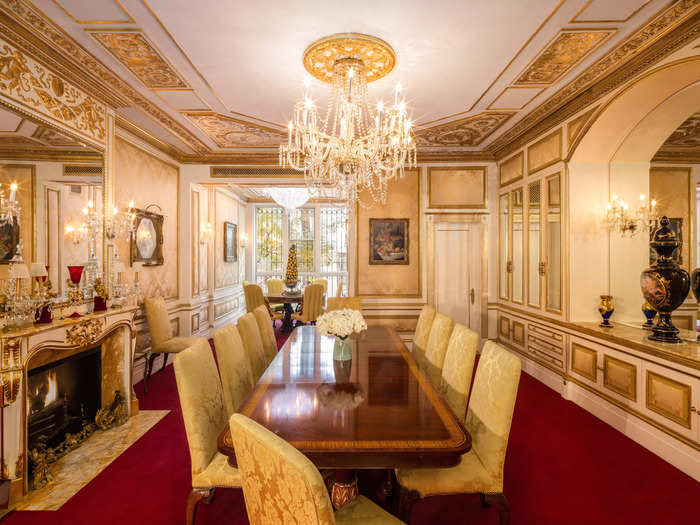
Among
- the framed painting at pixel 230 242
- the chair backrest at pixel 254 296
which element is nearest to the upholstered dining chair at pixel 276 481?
the chair backrest at pixel 254 296

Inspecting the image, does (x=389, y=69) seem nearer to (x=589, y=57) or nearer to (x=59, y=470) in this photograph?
(x=589, y=57)

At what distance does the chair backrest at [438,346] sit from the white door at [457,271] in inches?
105

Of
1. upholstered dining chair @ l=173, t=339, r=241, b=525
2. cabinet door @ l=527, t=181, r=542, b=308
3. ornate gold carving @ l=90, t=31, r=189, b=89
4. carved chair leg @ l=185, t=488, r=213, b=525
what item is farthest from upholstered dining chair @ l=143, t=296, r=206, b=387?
cabinet door @ l=527, t=181, r=542, b=308

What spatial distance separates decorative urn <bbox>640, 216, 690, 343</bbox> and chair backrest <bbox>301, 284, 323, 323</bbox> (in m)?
4.51

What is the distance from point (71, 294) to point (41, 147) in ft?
3.59

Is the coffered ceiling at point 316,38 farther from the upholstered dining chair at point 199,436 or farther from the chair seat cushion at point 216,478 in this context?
the chair seat cushion at point 216,478

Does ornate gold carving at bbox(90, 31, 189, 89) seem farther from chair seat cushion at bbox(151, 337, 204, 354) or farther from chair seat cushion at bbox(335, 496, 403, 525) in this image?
chair seat cushion at bbox(335, 496, 403, 525)

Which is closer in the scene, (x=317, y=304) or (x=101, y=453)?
(x=101, y=453)

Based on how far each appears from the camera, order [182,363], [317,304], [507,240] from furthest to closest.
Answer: [317,304], [507,240], [182,363]

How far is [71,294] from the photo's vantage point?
113 inches

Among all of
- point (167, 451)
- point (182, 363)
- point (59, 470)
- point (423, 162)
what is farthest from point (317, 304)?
point (182, 363)

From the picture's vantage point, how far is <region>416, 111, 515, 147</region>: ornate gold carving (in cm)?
412

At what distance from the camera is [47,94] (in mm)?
2654

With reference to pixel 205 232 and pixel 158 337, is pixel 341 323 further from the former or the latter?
pixel 205 232
